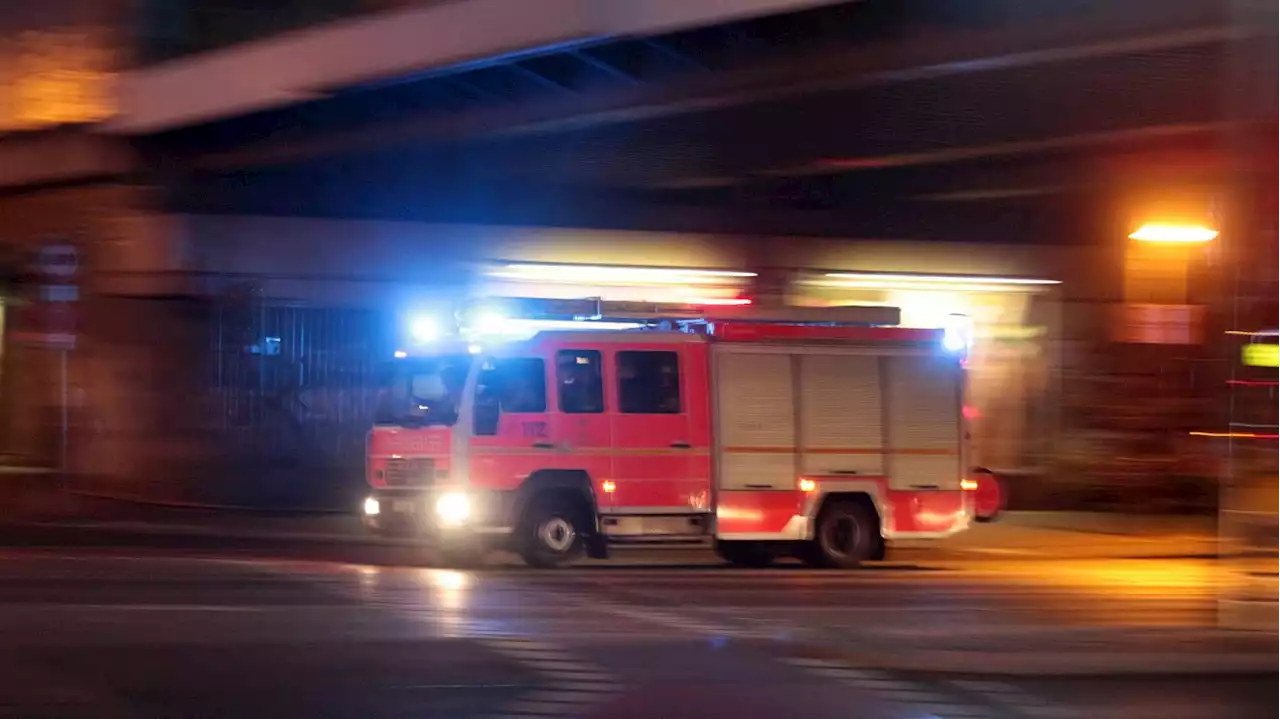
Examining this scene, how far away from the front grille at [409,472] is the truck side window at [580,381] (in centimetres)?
146

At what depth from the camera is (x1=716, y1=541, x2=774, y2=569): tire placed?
18312 millimetres

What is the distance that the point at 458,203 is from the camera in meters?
27.8

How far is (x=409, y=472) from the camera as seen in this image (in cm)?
1675

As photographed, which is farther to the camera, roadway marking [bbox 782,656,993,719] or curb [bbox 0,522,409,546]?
curb [bbox 0,522,409,546]

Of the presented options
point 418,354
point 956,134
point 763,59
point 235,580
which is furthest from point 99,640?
point 956,134

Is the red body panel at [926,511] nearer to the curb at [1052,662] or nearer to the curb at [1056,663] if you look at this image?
the curb at [1052,662]

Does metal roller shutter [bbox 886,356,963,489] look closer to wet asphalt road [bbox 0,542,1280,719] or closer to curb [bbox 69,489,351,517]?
wet asphalt road [bbox 0,542,1280,719]

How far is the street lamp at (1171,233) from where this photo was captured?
28.0 metres

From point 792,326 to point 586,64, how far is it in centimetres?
526

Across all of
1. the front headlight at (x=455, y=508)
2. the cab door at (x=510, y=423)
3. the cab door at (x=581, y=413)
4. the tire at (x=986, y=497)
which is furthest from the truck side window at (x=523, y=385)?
the tire at (x=986, y=497)

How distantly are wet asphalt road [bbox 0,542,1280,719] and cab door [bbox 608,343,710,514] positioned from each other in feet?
2.56

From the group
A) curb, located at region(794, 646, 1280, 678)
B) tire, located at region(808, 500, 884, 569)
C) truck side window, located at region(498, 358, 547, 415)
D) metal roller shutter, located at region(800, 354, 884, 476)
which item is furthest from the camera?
tire, located at region(808, 500, 884, 569)

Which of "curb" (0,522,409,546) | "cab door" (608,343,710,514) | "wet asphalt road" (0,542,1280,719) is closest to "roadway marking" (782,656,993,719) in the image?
"wet asphalt road" (0,542,1280,719)

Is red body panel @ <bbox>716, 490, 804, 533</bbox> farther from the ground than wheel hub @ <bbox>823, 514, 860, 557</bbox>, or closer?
farther from the ground
